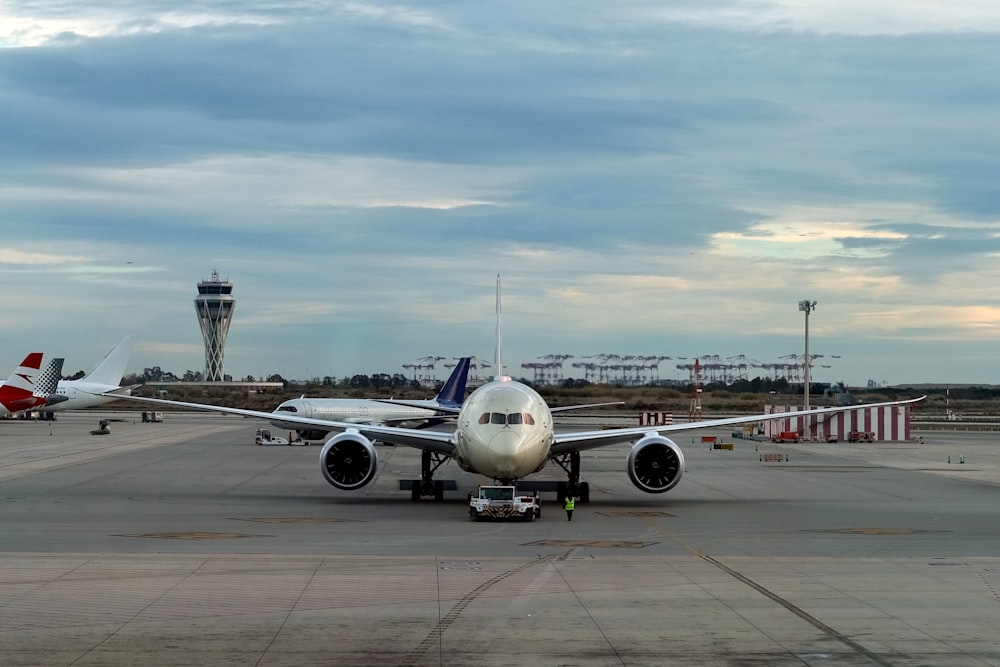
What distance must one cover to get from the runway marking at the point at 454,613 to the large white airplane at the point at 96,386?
3470 inches

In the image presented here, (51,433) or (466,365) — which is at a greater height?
(466,365)

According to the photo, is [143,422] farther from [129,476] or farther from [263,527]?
[263,527]

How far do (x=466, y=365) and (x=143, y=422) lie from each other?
36707mm

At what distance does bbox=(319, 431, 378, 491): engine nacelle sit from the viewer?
114ft

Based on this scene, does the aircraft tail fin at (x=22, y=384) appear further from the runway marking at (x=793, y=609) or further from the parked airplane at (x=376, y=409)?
the runway marking at (x=793, y=609)

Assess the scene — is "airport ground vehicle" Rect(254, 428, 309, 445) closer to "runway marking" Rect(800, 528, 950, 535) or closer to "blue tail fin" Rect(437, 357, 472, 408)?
"blue tail fin" Rect(437, 357, 472, 408)

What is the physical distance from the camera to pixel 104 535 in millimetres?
25984

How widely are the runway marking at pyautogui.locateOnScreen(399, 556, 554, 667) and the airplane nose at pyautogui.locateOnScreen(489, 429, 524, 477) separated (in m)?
7.54

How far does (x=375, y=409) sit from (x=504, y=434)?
2391 inches

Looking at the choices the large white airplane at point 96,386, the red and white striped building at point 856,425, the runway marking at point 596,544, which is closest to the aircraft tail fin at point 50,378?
the large white airplane at point 96,386

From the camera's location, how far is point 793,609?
17.3 meters

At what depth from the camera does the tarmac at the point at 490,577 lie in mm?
14547

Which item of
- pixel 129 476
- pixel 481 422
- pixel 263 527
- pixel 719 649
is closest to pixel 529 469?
pixel 481 422

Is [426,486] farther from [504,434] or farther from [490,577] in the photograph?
[490,577]
